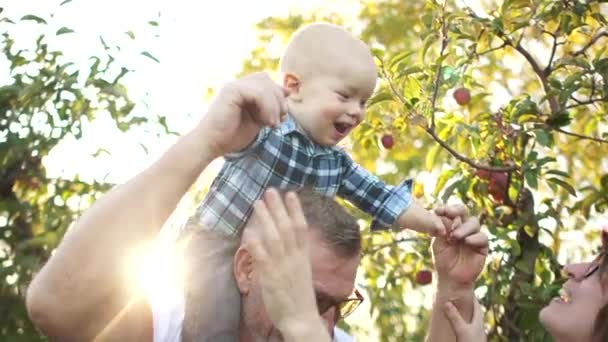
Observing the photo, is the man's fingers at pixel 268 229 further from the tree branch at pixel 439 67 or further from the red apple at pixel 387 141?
the red apple at pixel 387 141

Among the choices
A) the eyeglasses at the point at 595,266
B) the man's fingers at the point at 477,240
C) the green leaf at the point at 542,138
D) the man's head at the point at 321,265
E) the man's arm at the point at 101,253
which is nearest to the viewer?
the man's arm at the point at 101,253

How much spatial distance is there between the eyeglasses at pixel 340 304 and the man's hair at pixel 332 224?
0.09 meters

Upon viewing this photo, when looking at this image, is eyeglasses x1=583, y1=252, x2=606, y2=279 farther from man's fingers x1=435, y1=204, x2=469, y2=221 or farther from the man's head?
the man's head

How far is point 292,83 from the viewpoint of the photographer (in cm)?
252

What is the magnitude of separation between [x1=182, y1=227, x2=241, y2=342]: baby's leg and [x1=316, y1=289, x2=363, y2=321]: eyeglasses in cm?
15

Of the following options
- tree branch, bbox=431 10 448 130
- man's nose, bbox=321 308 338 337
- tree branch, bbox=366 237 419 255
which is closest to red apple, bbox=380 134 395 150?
tree branch, bbox=366 237 419 255

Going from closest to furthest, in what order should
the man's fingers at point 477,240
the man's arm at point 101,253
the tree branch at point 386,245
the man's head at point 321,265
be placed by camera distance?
the man's arm at point 101,253 < the man's head at point 321,265 < the man's fingers at point 477,240 < the tree branch at point 386,245

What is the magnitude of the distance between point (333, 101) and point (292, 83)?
0.13 metres

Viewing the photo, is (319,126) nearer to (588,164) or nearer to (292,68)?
(292,68)

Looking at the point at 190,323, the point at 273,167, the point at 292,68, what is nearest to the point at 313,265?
the point at 190,323

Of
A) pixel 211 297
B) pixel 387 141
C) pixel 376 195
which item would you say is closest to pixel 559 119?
pixel 387 141

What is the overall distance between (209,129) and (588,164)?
5.07m

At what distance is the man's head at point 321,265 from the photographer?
2016 mm

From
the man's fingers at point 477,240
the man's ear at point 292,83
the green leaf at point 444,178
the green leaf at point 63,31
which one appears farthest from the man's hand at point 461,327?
the green leaf at point 63,31
